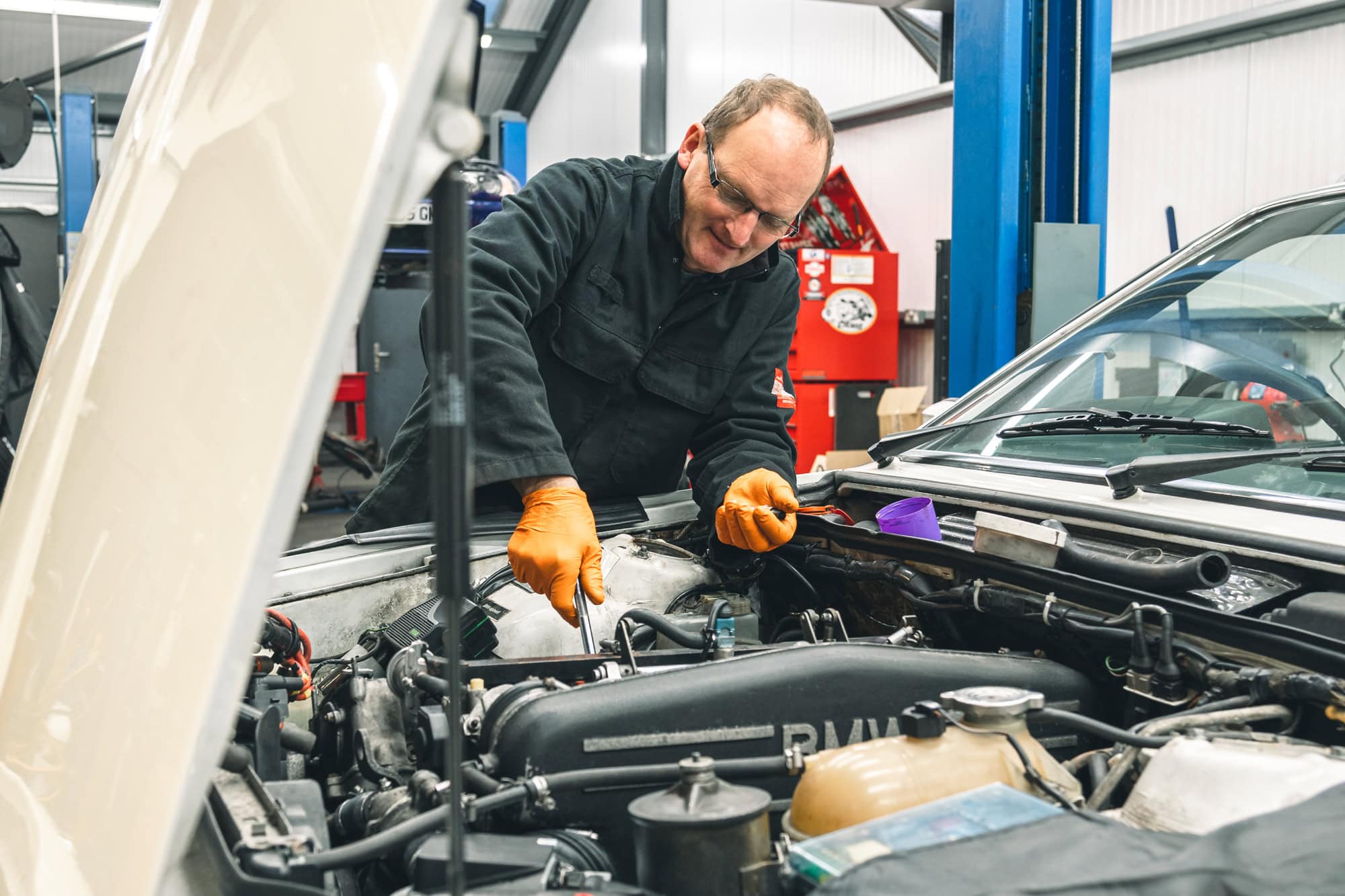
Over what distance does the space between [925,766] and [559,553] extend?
0.80m

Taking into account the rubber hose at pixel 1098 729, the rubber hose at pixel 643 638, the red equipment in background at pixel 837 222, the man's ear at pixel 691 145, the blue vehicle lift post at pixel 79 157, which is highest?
the blue vehicle lift post at pixel 79 157

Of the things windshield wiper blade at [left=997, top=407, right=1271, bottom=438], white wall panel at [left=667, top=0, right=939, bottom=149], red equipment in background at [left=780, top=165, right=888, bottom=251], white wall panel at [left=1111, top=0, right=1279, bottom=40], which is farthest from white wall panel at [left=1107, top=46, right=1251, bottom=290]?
windshield wiper blade at [left=997, top=407, right=1271, bottom=438]

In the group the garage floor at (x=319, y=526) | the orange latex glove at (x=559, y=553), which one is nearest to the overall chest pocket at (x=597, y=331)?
the orange latex glove at (x=559, y=553)

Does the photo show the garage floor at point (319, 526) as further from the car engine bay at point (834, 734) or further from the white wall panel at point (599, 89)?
the car engine bay at point (834, 734)

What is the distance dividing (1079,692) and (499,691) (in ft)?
2.27

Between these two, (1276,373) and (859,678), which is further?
(1276,373)

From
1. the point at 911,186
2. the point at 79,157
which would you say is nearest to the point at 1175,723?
the point at 911,186

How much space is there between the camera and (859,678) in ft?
3.90

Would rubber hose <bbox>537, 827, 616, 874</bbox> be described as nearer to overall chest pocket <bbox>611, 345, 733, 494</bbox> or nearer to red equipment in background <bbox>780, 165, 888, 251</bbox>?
overall chest pocket <bbox>611, 345, 733, 494</bbox>

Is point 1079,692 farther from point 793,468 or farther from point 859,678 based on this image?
point 793,468

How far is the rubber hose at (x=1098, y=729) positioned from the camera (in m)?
1.03

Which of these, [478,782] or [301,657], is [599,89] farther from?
[478,782]

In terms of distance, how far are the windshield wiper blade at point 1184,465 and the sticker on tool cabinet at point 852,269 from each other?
598 cm

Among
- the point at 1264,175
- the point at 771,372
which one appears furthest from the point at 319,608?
the point at 1264,175
